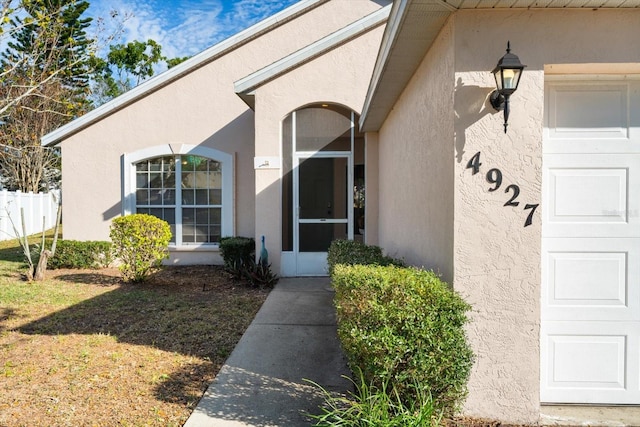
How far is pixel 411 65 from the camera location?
458cm

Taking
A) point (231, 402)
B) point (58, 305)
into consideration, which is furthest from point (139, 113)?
point (231, 402)

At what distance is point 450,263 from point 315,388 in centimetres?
185

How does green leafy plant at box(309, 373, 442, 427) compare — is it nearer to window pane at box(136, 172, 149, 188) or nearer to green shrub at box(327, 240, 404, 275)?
green shrub at box(327, 240, 404, 275)

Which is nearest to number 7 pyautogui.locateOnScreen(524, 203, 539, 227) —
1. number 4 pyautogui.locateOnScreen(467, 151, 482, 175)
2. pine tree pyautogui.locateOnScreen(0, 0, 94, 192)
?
number 4 pyautogui.locateOnScreen(467, 151, 482, 175)

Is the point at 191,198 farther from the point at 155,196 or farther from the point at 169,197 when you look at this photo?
the point at 155,196

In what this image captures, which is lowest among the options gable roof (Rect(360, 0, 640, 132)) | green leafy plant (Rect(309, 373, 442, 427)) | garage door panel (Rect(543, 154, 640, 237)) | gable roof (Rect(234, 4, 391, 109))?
green leafy plant (Rect(309, 373, 442, 427))

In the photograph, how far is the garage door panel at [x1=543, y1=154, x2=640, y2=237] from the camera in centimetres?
336

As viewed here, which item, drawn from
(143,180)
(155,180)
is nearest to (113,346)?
(155,180)

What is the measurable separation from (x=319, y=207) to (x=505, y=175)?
6.23 meters

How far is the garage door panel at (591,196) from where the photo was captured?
336 cm

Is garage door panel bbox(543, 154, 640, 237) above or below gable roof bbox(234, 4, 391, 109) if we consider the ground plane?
below

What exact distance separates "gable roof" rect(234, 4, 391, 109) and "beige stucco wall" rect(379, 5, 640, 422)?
588 centimetres

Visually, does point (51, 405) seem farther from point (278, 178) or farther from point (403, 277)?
point (278, 178)

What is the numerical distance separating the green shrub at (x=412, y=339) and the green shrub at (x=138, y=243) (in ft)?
22.0
